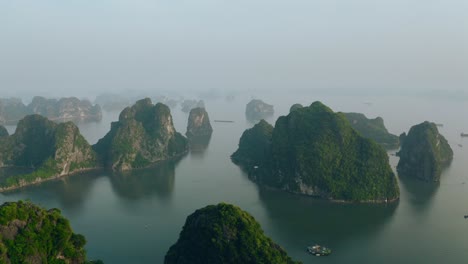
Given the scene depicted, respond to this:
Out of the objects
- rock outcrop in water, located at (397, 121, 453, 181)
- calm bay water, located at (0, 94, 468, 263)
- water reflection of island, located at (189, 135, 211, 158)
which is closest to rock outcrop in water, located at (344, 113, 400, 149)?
calm bay water, located at (0, 94, 468, 263)

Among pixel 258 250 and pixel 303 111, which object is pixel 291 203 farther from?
pixel 258 250

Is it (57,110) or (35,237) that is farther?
(57,110)

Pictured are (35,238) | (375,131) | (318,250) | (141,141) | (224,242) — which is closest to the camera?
(35,238)

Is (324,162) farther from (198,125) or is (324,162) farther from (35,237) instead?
(198,125)

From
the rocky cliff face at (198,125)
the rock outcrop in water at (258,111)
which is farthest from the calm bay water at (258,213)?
the rock outcrop in water at (258,111)

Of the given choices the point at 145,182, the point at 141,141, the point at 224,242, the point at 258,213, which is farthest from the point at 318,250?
the point at 141,141

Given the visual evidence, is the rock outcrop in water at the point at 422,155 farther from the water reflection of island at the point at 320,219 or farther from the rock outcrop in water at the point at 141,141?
the rock outcrop in water at the point at 141,141
